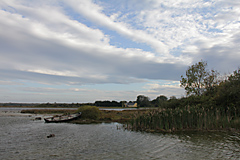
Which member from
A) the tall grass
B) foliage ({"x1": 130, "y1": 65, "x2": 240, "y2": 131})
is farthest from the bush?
the tall grass

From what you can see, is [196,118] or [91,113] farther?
[91,113]

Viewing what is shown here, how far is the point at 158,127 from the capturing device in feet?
55.8

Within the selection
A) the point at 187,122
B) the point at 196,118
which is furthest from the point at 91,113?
the point at 196,118

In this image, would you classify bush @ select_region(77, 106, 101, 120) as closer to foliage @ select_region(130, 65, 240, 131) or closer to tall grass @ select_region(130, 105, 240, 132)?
foliage @ select_region(130, 65, 240, 131)

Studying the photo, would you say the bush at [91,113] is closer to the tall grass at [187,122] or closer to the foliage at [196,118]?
the foliage at [196,118]

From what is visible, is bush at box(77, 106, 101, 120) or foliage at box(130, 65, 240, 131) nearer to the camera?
foliage at box(130, 65, 240, 131)

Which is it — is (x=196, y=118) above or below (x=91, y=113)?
above

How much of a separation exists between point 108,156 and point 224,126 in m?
12.3

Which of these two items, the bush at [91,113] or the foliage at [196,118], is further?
the bush at [91,113]

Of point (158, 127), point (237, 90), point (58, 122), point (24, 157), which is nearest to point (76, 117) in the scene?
point (58, 122)

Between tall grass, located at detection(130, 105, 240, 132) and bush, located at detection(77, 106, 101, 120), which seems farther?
bush, located at detection(77, 106, 101, 120)

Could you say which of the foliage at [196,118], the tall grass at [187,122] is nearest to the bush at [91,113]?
the foliage at [196,118]

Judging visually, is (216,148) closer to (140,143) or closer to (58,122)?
(140,143)

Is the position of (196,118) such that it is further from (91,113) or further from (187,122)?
(91,113)
